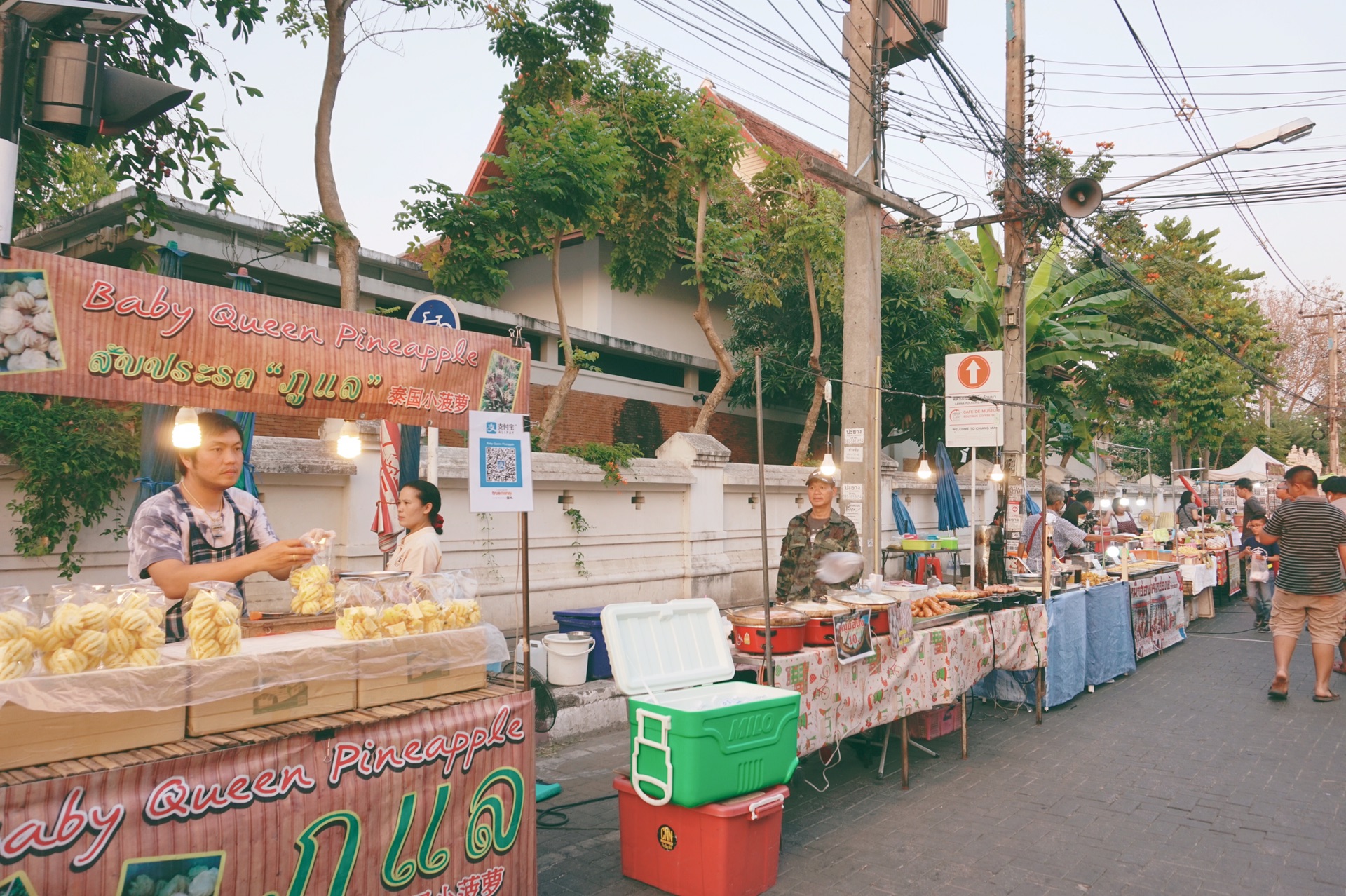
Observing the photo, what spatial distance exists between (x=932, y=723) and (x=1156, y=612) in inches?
224

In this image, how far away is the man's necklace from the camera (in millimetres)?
3806

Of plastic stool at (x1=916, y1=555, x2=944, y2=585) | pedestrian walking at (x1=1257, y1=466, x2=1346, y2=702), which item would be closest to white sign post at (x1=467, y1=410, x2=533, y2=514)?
pedestrian walking at (x1=1257, y1=466, x2=1346, y2=702)

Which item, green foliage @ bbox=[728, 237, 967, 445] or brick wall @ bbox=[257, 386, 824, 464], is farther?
green foliage @ bbox=[728, 237, 967, 445]

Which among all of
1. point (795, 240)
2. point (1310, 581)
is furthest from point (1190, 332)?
point (1310, 581)

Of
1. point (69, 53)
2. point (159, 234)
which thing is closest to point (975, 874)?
point (69, 53)

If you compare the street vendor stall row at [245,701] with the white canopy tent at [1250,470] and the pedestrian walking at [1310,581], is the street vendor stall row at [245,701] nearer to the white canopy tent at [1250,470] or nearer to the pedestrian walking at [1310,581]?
the pedestrian walking at [1310,581]

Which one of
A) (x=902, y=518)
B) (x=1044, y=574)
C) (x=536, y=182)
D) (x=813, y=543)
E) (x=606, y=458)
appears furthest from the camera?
(x=902, y=518)

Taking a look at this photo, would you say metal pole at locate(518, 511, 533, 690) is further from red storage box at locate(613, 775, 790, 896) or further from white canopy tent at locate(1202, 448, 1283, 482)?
white canopy tent at locate(1202, 448, 1283, 482)

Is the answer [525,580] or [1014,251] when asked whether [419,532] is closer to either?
[525,580]

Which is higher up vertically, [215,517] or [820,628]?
[215,517]

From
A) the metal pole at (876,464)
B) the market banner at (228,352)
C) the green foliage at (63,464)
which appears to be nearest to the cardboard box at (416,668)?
the market banner at (228,352)

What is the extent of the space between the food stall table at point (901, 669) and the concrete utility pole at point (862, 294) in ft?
5.99

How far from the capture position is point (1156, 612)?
33.9 ft

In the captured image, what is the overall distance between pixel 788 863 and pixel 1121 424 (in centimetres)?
3515
